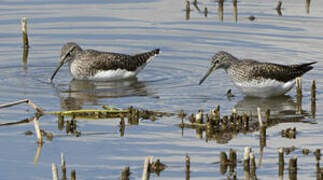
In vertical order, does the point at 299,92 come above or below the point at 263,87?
below

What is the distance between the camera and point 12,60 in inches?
786

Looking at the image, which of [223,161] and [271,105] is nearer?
[223,161]

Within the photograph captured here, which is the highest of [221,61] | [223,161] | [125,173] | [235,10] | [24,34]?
[235,10]

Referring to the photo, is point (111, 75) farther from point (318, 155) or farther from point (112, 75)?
point (318, 155)

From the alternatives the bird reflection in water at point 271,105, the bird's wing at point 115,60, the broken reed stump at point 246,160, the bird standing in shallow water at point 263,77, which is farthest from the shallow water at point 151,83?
the bird's wing at point 115,60

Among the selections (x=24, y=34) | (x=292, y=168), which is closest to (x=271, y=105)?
(x=292, y=168)

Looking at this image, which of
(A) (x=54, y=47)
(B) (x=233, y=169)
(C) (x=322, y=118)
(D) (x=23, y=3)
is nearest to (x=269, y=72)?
(C) (x=322, y=118)

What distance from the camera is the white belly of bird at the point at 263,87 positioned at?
16.8 meters

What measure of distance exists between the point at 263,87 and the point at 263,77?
20cm

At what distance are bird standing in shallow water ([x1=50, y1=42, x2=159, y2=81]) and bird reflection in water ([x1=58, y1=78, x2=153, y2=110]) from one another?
160 mm

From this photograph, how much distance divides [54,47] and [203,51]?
3.73m

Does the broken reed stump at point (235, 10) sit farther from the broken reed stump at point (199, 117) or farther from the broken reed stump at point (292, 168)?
the broken reed stump at point (292, 168)

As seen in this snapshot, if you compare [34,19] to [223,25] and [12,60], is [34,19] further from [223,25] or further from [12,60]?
[223,25]

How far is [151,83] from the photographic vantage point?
18344 mm
